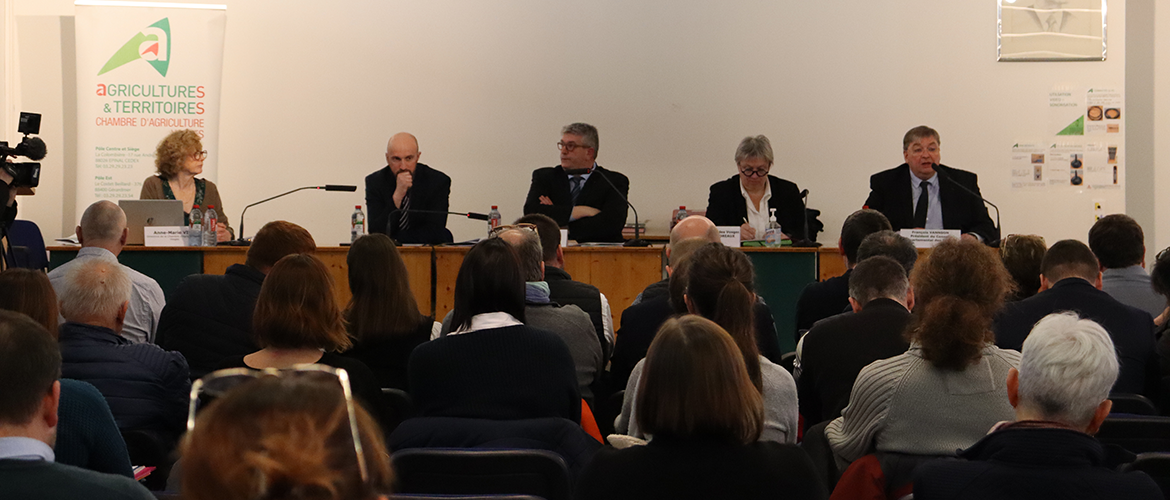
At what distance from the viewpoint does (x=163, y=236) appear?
525 centimetres

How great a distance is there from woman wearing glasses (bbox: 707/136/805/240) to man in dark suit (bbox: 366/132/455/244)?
1.66 m

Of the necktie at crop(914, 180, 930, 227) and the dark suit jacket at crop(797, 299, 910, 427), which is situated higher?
the necktie at crop(914, 180, 930, 227)

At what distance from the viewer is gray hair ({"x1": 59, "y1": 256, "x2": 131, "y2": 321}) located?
2.69 m

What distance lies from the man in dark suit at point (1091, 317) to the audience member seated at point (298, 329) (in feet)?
6.46

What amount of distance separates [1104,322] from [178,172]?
5.06m

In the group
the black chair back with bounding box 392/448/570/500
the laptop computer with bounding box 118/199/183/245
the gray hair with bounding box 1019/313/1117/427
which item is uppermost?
the laptop computer with bounding box 118/199/183/245

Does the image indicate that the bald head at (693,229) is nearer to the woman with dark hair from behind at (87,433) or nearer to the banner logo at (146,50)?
the woman with dark hair from behind at (87,433)

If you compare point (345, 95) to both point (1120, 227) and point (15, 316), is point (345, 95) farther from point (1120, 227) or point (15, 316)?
point (15, 316)

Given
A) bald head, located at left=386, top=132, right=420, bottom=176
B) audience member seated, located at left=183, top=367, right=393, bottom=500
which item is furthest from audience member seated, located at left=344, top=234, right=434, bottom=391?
bald head, located at left=386, top=132, right=420, bottom=176

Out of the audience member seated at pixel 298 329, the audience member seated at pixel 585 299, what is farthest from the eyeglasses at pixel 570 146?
the audience member seated at pixel 298 329

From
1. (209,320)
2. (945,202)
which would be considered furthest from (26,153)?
(945,202)

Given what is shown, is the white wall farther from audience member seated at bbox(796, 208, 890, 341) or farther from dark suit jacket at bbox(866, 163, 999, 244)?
audience member seated at bbox(796, 208, 890, 341)

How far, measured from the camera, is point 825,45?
304 inches

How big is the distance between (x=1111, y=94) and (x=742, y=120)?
107 inches
